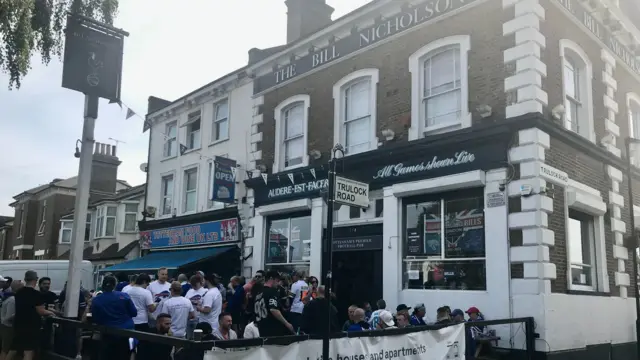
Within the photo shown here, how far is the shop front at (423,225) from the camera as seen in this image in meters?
11.2

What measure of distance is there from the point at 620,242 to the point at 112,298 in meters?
11.7

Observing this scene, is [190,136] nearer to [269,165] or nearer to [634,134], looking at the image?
[269,165]

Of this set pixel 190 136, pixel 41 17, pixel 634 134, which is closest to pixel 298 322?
pixel 41 17

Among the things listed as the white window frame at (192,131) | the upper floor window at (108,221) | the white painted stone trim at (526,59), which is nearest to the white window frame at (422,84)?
the white painted stone trim at (526,59)

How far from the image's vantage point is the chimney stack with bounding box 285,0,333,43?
19.8 meters

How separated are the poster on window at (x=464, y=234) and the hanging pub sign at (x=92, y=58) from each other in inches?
286

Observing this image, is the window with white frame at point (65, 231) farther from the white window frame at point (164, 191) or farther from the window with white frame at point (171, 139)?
the window with white frame at point (171, 139)

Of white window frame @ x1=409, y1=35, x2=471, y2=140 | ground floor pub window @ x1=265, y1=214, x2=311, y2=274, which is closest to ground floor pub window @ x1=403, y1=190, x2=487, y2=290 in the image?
white window frame @ x1=409, y1=35, x2=471, y2=140

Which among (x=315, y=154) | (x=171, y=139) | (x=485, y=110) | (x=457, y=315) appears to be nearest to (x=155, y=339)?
(x=457, y=315)

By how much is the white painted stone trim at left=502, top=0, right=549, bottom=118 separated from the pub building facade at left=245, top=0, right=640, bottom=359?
0.10 ft

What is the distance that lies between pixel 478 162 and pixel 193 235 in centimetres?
1248

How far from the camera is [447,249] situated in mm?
12047

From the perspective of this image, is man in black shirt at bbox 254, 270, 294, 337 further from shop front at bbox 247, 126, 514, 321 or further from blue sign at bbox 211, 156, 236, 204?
blue sign at bbox 211, 156, 236, 204

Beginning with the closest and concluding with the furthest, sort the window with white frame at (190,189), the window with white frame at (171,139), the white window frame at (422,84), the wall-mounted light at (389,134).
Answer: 1. the white window frame at (422,84)
2. the wall-mounted light at (389,134)
3. the window with white frame at (190,189)
4. the window with white frame at (171,139)
